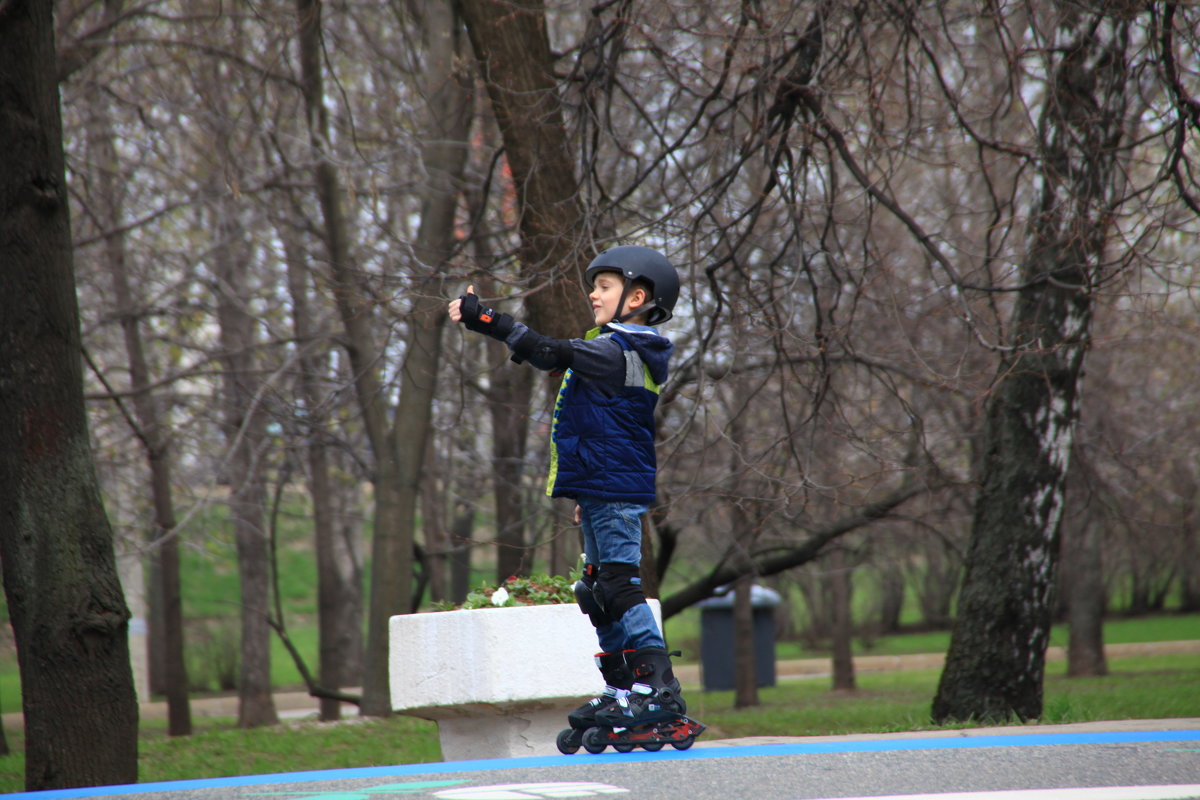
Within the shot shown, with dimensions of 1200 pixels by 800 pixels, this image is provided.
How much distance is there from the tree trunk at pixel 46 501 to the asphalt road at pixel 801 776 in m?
2.12

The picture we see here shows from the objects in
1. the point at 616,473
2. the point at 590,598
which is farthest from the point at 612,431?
the point at 590,598

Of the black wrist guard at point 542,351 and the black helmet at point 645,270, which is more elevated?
the black helmet at point 645,270

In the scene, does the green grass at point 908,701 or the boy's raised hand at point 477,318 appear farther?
the green grass at point 908,701

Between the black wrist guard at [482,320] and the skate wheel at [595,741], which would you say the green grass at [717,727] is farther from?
the black wrist guard at [482,320]

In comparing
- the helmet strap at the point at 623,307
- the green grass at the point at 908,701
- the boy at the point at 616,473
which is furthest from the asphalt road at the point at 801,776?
the green grass at the point at 908,701

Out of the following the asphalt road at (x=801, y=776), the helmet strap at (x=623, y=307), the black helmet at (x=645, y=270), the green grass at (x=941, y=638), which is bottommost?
the green grass at (x=941, y=638)

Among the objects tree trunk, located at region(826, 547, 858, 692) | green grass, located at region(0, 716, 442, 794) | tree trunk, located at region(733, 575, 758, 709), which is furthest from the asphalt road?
tree trunk, located at region(826, 547, 858, 692)

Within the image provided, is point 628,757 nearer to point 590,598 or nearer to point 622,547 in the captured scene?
point 590,598

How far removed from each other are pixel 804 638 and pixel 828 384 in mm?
23247

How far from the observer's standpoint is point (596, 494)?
466 cm

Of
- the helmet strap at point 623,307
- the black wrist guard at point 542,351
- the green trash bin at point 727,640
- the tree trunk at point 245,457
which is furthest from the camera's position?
the green trash bin at point 727,640

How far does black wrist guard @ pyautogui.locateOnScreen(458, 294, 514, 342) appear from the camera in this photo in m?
4.42

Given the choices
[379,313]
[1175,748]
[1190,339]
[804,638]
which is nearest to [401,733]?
[379,313]

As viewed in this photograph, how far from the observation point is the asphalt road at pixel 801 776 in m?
3.53
